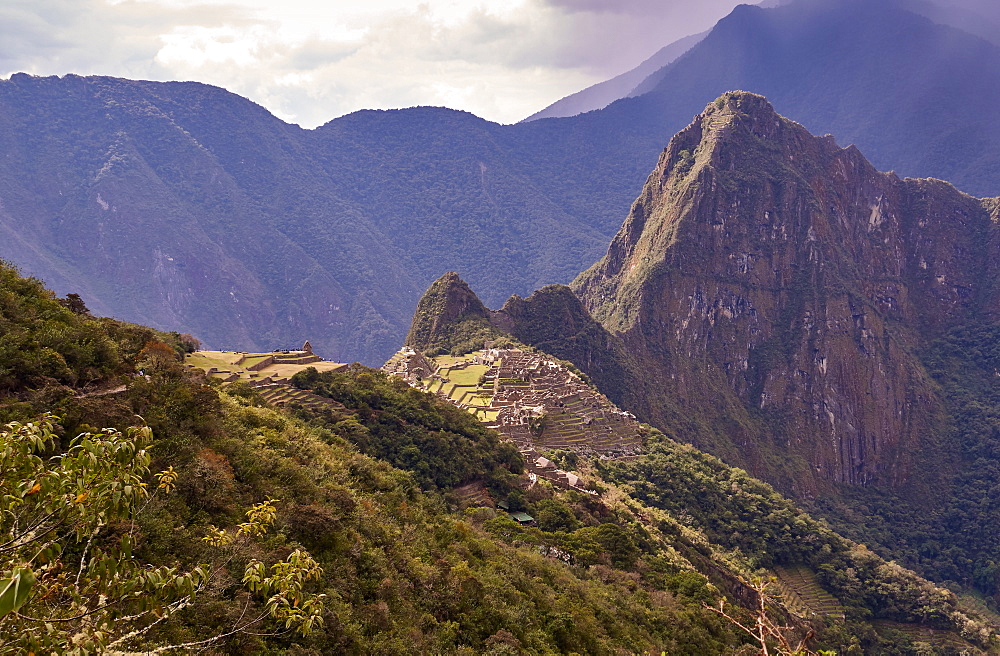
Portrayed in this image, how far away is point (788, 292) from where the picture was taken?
12006cm

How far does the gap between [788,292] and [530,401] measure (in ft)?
298

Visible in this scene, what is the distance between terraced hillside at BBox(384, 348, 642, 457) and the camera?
46125 millimetres

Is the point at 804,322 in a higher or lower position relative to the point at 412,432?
higher

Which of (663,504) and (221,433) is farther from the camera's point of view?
(663,504)

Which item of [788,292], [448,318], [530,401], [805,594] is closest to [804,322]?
[788,292]

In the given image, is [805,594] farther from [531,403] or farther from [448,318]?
[448,318]

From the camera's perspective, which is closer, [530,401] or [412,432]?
[412,432]

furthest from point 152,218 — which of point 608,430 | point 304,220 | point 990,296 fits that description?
point 990,296

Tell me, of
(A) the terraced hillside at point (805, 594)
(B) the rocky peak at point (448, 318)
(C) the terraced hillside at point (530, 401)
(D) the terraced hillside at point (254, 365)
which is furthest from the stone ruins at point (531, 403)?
(A) the terraced hillside at point (805, 594)

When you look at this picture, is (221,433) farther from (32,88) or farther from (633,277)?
(32,88)

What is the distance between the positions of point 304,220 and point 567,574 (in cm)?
19258

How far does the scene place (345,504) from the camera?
16.1 m

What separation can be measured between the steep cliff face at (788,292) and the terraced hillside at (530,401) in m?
45.1

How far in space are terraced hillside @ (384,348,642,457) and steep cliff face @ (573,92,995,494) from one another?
4510cm
